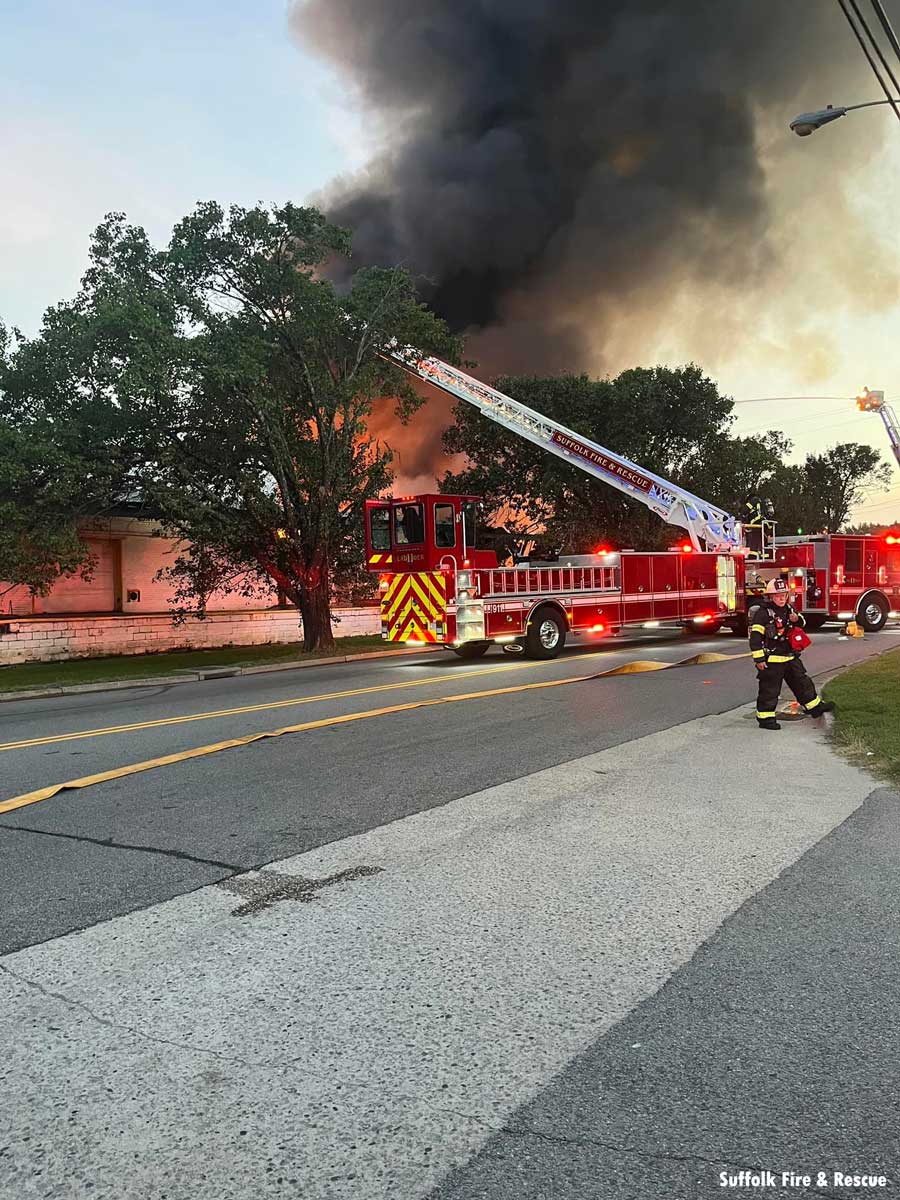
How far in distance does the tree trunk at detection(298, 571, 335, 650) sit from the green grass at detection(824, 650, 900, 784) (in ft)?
40.4

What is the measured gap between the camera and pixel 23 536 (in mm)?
18156

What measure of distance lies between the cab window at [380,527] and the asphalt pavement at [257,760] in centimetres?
329

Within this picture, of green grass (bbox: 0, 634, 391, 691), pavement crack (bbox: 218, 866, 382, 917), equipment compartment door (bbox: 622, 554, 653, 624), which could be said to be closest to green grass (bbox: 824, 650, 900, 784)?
pavement crack (bbox: 218, 866, 382, 917)

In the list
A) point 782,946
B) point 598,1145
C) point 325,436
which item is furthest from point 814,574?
point 598,1145

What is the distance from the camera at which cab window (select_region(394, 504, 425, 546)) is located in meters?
17.0

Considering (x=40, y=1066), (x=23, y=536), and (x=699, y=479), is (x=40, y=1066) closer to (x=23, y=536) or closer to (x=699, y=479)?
(x=23, y=536)

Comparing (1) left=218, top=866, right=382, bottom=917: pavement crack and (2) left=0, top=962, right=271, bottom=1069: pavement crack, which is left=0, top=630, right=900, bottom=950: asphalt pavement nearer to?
(1) left=218, top=866, right=382, bottom=917: pavement crack

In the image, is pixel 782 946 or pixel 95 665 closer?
pixel 782 946

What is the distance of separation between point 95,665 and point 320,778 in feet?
54.9

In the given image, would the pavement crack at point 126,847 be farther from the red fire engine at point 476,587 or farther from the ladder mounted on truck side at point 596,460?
the ladder mounted on truck side at point 596,460

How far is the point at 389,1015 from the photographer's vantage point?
10.5 feet

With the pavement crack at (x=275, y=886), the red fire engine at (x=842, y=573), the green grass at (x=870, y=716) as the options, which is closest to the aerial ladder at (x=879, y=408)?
the red fire engine at (x=842, y=573)

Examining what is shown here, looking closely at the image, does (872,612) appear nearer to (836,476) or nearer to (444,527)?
(444,527)

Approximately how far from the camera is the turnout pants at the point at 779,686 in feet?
30.3
